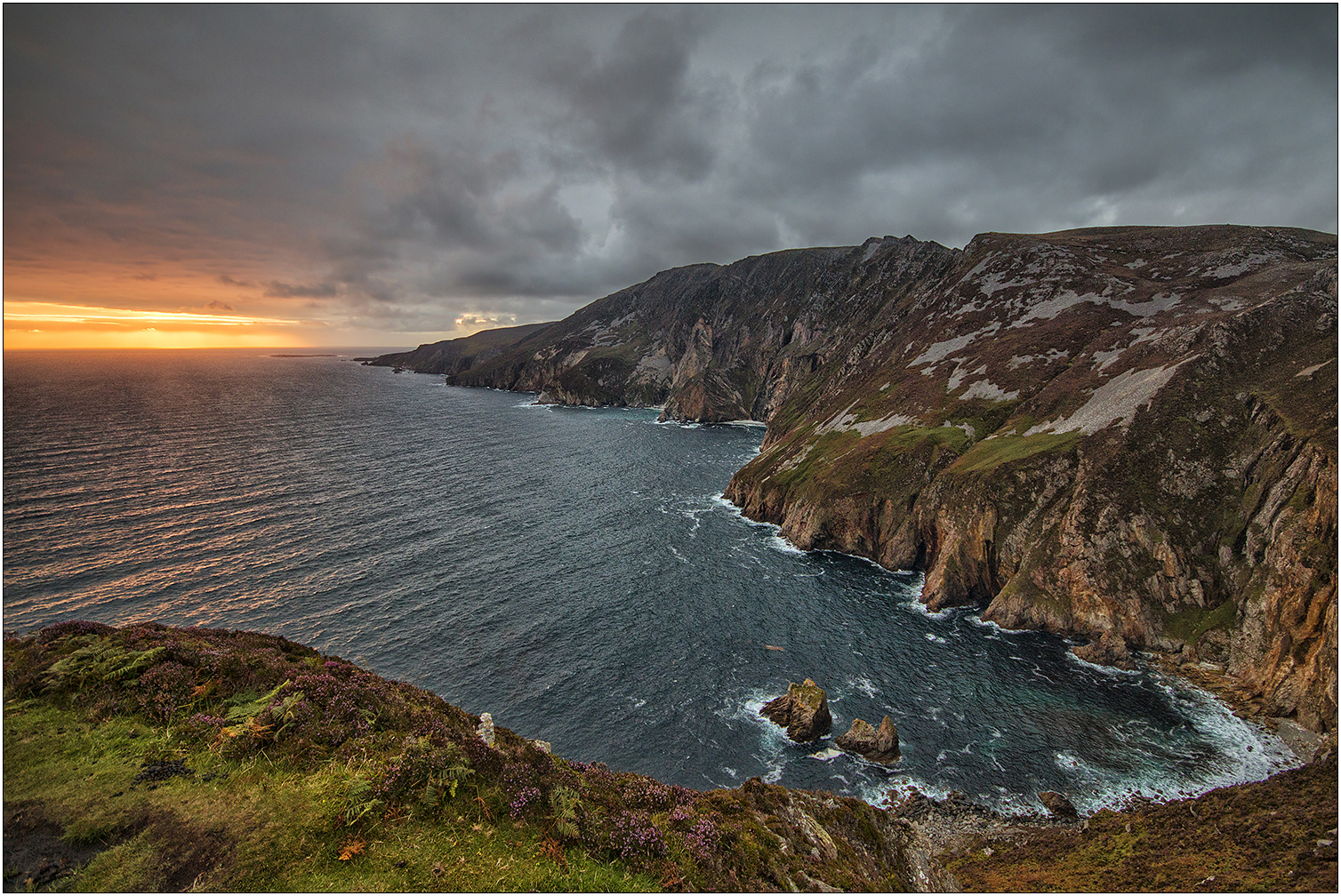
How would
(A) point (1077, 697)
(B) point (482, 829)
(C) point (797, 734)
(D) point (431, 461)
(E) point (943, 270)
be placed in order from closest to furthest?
(B) point (482, 829)
(C) point (797, 734)
(A) point (1077, 697)
(D) point (431, 461)
(E) point (943, 270)

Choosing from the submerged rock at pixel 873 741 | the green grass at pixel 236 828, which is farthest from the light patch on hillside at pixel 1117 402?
the green grass at pixel 236 828

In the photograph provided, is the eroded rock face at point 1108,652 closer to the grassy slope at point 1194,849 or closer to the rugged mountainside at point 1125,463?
the rugged mountainside at point 1125,463

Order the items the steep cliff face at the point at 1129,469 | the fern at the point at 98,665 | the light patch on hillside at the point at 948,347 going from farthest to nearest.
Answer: the light patch on hillside at the point at 948,347 < the steep cliff face at the point at 1129,469 < the fern at the point at 98,665

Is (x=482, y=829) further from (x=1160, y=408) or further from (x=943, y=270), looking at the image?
(x=943, y=270)

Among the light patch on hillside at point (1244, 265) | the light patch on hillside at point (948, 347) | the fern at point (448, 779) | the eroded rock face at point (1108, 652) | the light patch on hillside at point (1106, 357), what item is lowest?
the eroded rock face at point (1108, 652)

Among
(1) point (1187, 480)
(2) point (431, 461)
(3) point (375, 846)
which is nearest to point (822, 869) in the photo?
(3) point (375, 846)

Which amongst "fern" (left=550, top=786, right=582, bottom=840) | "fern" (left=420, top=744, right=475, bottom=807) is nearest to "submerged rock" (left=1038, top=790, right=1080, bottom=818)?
"fern" (left=550, top=786, right=582, bottom=840)

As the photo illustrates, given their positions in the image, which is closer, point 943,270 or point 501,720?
point 501,720
